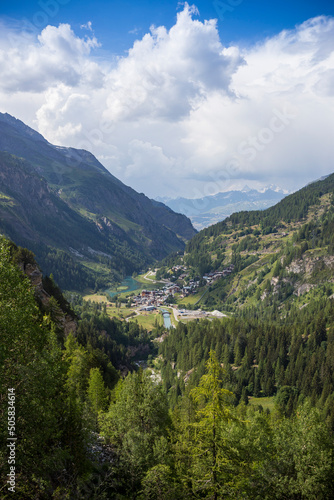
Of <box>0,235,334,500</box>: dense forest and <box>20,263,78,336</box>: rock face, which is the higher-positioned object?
<box>20,263,78,336</box>: rock face

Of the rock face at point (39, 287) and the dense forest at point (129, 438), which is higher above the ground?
the rock face at point (39, 287)

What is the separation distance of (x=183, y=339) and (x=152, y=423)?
487ft

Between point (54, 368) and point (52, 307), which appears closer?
point (54, 368)

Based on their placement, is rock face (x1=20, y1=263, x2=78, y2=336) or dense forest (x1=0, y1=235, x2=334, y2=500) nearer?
dense forest (x1=0, y1=235, x2=334, y2=500)

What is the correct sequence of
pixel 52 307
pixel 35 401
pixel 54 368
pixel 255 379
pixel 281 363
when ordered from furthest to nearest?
pixel 281 363
pixel 255 379
pixel 52 307
pixel 54 368
pixel 35 401

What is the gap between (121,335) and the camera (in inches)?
7259

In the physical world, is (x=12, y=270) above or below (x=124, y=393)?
above

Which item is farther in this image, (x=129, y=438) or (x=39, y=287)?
(x=39, y=287)

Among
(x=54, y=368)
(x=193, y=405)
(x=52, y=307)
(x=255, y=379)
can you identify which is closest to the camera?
(x=54, y=368)

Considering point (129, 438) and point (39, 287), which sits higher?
point (39, 287)

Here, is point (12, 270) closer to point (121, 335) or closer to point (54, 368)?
point (54, 368)

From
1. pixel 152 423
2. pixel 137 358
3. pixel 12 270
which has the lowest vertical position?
pixel 137 358

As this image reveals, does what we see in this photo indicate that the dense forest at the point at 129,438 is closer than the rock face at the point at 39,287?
Yes

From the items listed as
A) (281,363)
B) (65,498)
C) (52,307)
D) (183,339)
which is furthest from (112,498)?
(183,339)
